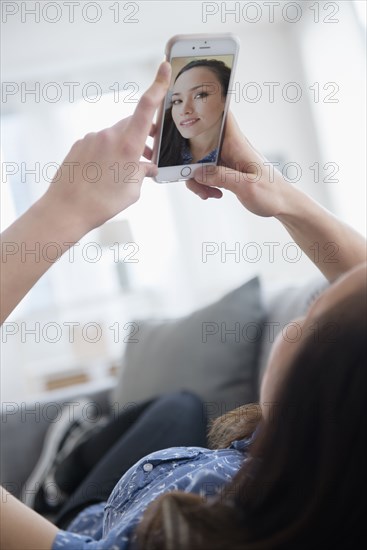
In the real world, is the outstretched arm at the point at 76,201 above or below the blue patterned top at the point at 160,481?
above

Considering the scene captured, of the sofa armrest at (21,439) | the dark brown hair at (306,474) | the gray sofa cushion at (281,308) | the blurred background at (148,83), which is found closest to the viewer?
the dark brown hair at (306,474)

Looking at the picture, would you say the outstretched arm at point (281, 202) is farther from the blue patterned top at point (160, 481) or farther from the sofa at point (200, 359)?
the sofa at point (200, 359)

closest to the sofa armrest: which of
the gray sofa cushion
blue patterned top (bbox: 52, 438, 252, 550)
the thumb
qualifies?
the gray sofa cushion

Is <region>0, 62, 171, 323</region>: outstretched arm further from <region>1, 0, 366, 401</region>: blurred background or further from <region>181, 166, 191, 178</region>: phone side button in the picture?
<region>181, 166, 191, 178</region>: phone side button

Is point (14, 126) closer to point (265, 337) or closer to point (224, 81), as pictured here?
point (265, 337)

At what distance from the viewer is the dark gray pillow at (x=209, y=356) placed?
3.88 feet

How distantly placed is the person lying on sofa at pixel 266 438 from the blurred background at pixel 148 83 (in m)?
0.04

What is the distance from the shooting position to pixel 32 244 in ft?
1.34

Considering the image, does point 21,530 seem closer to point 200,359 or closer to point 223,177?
point 223,177

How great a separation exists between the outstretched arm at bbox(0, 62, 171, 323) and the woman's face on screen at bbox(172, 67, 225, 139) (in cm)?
7

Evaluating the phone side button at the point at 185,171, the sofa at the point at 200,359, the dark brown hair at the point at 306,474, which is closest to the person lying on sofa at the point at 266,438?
the dark brown hair at the point at 306,474

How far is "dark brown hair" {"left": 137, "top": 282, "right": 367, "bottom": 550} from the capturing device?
1.25 feet

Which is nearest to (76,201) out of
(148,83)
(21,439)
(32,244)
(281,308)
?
(32,244)

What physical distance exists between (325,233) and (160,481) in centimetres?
27
